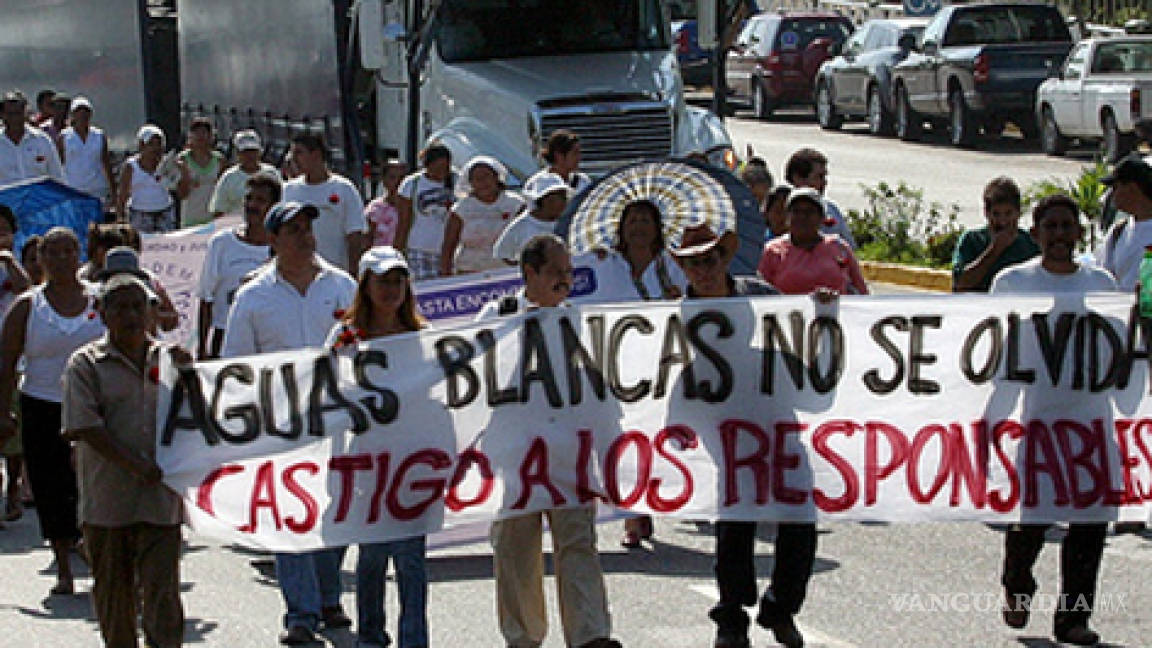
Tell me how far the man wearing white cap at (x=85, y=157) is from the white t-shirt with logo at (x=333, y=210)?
7.82 meters

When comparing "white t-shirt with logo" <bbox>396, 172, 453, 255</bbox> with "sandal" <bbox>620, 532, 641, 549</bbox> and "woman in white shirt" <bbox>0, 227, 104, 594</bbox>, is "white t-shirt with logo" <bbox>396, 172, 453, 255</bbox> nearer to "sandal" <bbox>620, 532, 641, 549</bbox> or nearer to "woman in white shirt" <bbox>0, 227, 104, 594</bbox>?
"sandal" <bbox>620, 532, 641, 549</bbox>

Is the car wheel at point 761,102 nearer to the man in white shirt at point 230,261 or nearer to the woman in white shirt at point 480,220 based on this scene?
the woman in white shirt at point 480,220

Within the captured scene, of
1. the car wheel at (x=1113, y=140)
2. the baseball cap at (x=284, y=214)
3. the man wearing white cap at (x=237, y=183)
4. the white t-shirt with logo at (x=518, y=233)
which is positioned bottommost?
the car wheel at (x=1113, y=140)

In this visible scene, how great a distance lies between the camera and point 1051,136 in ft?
102

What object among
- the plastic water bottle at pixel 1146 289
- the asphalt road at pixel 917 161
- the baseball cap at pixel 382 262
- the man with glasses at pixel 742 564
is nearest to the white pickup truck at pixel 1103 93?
the asphalt road at pixel 917 161

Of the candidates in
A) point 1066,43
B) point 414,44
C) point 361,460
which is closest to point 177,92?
point 414,44

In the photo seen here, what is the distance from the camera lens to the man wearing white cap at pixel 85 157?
20359 mm

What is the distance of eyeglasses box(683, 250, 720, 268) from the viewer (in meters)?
8.71

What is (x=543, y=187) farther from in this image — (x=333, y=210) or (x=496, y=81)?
(x=496, y=81)

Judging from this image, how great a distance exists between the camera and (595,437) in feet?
28.0

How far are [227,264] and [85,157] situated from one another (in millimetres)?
9535

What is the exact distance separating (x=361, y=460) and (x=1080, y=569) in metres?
2.70

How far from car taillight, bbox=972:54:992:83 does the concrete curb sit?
11946 millimetres

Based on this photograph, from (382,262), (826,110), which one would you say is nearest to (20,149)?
(382,262)
